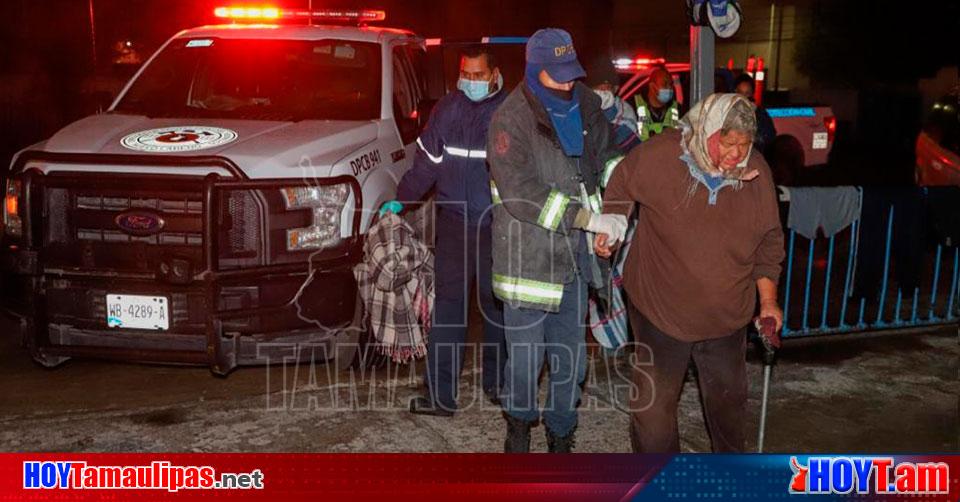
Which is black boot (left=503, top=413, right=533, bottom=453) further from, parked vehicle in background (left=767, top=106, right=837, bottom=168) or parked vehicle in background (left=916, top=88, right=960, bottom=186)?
parked vehicle in background (left=767, top=106, right=837, bottom=168)

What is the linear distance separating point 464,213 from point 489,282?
41 centimetres

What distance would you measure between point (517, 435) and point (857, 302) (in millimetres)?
4225

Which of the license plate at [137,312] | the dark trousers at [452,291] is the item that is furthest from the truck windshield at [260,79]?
the license plate at [137,312]

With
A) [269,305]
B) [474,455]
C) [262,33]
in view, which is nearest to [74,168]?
[269,305]

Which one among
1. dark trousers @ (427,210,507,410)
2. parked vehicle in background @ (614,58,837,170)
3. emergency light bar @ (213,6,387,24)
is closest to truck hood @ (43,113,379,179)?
dark trousers @ (427,210,507,410)

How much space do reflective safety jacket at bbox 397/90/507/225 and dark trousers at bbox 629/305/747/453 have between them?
4.45ft

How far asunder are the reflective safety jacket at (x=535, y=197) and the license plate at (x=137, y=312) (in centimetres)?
191

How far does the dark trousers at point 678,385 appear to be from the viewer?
396cm

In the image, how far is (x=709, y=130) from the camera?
3.70 meters

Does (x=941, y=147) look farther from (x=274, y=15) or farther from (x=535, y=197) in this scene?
(x=535, y=197)

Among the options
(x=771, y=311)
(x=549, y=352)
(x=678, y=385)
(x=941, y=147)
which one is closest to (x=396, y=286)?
(x=549, y=352)

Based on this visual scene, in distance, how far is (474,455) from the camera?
4785 mm

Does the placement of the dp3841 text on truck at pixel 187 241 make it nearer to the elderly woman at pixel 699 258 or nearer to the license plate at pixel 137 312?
the license plate at pixel 137 312

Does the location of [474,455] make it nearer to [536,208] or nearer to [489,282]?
[489,282]
